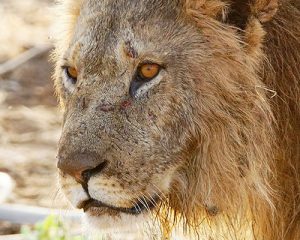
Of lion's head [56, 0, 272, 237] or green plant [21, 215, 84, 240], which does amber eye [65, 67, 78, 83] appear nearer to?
lion's head [56, 0, 272, 237]

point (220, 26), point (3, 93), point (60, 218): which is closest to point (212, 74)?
point (220, 26)

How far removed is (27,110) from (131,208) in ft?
13.9

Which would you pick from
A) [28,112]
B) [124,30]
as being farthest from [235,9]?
[28,112]

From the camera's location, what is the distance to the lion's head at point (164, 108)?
15.4 feet

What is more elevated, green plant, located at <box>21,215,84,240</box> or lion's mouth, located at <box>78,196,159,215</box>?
lion's mouth, located at <box>78,196,159,215</box>

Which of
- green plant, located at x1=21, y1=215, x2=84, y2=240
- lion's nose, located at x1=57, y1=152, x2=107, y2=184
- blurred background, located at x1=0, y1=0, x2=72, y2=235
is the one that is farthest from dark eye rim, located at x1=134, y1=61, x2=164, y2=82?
green plant, located at x1=21, y1=215, x2=84, y2=240

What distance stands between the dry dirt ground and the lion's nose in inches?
68.5

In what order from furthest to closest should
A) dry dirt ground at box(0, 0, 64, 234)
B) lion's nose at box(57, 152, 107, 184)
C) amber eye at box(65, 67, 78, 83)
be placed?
1. dry dirt ground at box(0, 0, 64, 234)
2. amber eye at box(65, 67, 78, 83)
3. lion's nose at box(57, 152, 107, 184)

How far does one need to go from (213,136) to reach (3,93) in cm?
458

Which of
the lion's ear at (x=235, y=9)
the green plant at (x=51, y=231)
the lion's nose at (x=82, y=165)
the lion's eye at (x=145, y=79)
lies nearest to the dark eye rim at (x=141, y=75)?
the lion's eye at (x=145, y=79)

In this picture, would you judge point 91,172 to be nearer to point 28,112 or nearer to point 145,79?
point 145,79

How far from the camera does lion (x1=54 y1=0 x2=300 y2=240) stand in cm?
468

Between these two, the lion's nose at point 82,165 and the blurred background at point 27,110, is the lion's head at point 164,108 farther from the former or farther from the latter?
the blurred background at point 27,110

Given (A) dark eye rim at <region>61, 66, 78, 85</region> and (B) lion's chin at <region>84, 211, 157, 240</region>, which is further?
(A) dark eye rim at <region>61, 66, 78, 85</region>
